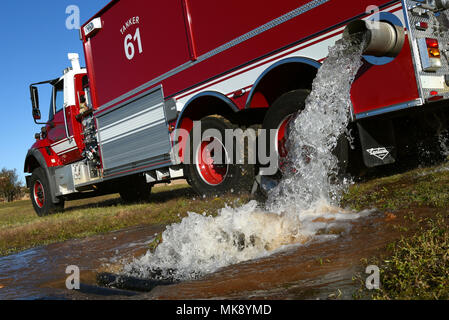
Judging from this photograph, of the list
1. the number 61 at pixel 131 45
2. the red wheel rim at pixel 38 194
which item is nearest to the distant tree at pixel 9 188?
the red wheel rim at pixel 38 194

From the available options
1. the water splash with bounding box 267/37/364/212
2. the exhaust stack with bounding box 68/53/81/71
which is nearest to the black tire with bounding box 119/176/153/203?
the exhaust stack with bounding box 68/53/81/71

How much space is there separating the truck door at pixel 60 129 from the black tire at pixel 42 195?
65 cm

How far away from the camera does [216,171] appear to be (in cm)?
674

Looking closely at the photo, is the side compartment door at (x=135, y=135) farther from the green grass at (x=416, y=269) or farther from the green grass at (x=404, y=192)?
the green grass at (x=416, y=269)

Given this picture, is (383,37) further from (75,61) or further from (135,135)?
(75,61)

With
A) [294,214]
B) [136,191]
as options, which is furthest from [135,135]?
[294,214]

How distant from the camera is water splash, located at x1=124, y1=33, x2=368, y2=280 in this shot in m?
3.22

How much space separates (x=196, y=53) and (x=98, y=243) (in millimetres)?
2968

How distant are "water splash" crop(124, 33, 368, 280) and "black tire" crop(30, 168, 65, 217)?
658cm

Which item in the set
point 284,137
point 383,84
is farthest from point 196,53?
point 383,84

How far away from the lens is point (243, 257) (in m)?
3.08

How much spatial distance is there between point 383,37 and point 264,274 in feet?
8.26

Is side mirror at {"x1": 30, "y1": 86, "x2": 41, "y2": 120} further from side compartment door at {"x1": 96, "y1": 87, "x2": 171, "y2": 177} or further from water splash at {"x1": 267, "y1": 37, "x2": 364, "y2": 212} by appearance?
water splash at {"x1": 267, "y1": 37, "x2": 364, "y2": 212}
